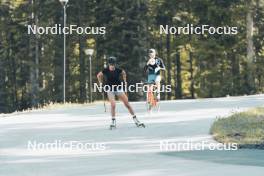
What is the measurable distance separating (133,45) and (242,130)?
28494 millimetres

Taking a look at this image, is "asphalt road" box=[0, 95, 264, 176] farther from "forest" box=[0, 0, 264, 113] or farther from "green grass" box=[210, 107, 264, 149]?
"forest" box=[0, 0, 264, 113]

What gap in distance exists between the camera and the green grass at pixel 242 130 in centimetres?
1327

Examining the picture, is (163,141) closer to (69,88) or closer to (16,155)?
(16,155)

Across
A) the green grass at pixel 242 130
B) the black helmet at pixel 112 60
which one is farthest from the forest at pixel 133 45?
the black helmet at pixel 112 60

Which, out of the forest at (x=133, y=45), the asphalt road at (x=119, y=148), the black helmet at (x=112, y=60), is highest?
the forest at (x=133, y=45)


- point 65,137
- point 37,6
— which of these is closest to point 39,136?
point 65,137

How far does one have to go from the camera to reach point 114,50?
45.5 metres

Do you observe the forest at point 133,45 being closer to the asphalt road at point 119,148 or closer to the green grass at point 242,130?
the asphalt road at point 119,148

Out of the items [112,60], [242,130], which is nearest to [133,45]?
[112,60]

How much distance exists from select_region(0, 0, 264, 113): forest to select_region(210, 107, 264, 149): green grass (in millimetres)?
23662

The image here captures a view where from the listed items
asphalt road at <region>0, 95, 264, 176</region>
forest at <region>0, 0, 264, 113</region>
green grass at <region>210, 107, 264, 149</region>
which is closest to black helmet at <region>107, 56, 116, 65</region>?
asphalt road at <region>0, 95, 264, 176</region>

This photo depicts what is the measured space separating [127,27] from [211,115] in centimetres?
2524

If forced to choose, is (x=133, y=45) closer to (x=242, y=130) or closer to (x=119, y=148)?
(x=242, y=130)

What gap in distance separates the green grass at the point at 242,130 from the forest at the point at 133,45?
23.7 metres
